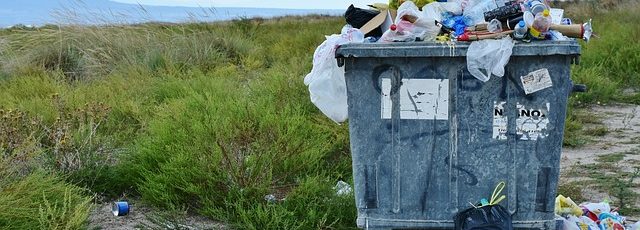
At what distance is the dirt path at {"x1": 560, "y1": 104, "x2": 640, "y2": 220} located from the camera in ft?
16.1

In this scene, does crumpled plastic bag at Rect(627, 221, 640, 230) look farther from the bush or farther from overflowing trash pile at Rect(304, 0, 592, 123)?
the bush

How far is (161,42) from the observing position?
11.1 m

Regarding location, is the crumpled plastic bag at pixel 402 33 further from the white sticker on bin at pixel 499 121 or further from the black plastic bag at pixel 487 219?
the black plastic bag at pixel 487 219

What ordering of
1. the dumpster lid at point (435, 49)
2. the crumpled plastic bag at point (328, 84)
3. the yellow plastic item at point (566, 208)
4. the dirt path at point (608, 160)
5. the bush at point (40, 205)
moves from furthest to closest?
the dirt path at point (608, 160) → the yellow plastic item at point (566, 208) → the bush at point (40, 205) → the crumpled plastic bag at point (328, 84) → the dumpster lid at point (435, 49)

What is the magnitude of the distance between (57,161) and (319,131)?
1.70 metres

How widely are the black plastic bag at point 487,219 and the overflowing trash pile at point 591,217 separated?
25.4 inches

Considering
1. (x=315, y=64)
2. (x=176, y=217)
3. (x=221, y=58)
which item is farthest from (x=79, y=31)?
(x=315, y=64)

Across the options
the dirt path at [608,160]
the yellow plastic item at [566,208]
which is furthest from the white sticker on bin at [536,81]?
the dirt path at [608,160]

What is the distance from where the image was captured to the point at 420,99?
3.19m

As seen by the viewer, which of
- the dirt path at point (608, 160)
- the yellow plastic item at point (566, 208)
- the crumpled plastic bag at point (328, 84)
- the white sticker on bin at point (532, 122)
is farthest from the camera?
the dirt path at point (608, 160)

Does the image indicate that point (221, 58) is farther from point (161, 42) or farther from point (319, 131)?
point (319, 131)

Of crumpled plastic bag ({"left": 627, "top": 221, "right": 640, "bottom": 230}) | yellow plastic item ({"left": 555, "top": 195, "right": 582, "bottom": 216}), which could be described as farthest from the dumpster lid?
crumpled plastic bag ({"left": 627, "top": 221, "right": 640, "bottom": 230})

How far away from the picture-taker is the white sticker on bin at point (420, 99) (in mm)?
3174

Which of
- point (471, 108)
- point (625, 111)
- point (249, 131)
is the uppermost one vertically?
point (471, 108)
